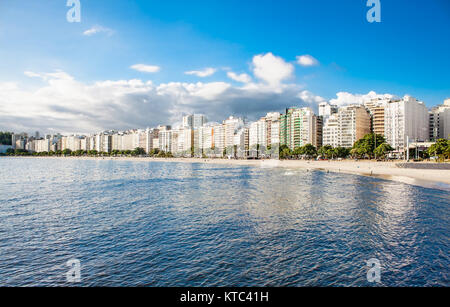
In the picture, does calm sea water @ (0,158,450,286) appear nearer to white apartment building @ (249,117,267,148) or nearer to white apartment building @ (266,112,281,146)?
white apartment building @ (266,112,281,146)

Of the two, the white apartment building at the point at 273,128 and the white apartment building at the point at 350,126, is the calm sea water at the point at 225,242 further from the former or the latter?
the white apartment building at the point at 273,128

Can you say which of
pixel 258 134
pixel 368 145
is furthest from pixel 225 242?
pixel 258 134

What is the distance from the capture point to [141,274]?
1070cm

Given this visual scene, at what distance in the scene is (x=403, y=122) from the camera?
11575 centimetres

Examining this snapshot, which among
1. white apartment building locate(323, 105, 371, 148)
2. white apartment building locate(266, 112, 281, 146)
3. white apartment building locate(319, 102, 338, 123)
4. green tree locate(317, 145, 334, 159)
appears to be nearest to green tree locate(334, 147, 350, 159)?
green tree locate(317, 145, 334, 159)

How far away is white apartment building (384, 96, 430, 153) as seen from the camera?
115 m

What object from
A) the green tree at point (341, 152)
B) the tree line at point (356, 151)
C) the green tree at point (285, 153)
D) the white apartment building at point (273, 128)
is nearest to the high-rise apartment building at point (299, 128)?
the white apartment building at point (273, 128)

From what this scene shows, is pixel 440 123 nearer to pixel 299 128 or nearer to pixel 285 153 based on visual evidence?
pixel 299 128

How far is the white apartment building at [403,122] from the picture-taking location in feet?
379

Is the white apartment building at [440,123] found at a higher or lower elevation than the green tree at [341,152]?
higher

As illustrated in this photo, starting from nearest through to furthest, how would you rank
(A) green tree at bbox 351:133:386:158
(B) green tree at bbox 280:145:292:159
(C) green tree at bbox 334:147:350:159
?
(A) green tree at bbox 351:133:386:158 < (C) green tree at bbox 334:147:350:159 < (B) green tree at bbox 280:145:292:159

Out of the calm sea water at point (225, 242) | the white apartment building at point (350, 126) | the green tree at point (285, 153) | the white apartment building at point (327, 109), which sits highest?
the white apartment building at point (327, 109)
